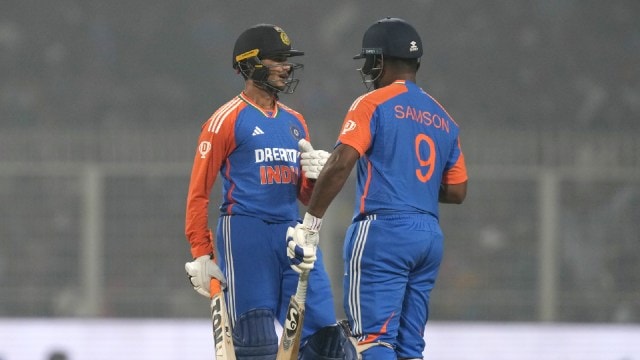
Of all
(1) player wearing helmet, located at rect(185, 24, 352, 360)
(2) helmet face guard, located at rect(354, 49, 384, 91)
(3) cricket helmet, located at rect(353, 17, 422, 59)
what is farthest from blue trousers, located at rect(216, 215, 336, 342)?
(3) cricket helmet, located at rect(353, 17, 422, 59)

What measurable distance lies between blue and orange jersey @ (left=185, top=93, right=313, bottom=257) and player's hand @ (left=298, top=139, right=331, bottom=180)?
0.06 metres

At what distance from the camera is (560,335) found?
7961mm

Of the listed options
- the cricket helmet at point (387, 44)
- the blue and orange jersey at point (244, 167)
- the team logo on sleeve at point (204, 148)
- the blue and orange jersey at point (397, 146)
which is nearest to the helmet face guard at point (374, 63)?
the cricket helmet at point (387, 44)

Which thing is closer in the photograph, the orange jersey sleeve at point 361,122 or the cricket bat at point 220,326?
the orange jersey sleeve at point 361,122

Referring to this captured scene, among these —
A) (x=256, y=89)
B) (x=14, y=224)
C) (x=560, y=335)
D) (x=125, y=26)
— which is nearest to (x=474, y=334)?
(x=560, y=335)

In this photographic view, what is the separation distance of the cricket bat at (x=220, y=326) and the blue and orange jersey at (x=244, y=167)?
17 cm

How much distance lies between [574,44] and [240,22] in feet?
12.9

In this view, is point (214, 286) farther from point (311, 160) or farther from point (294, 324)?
point (311, 160)

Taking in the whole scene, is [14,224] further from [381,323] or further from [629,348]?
[381,323]

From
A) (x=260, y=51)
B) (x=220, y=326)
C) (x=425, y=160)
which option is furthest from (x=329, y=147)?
(x=425, y=160)

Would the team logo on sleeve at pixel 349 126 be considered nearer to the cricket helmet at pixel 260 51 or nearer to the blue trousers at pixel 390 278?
the blue trousers at pixel 390 278

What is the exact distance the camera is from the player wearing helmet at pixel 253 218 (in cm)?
484

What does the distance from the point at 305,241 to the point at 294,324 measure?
0.40m

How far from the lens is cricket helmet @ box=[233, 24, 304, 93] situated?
5016mm
